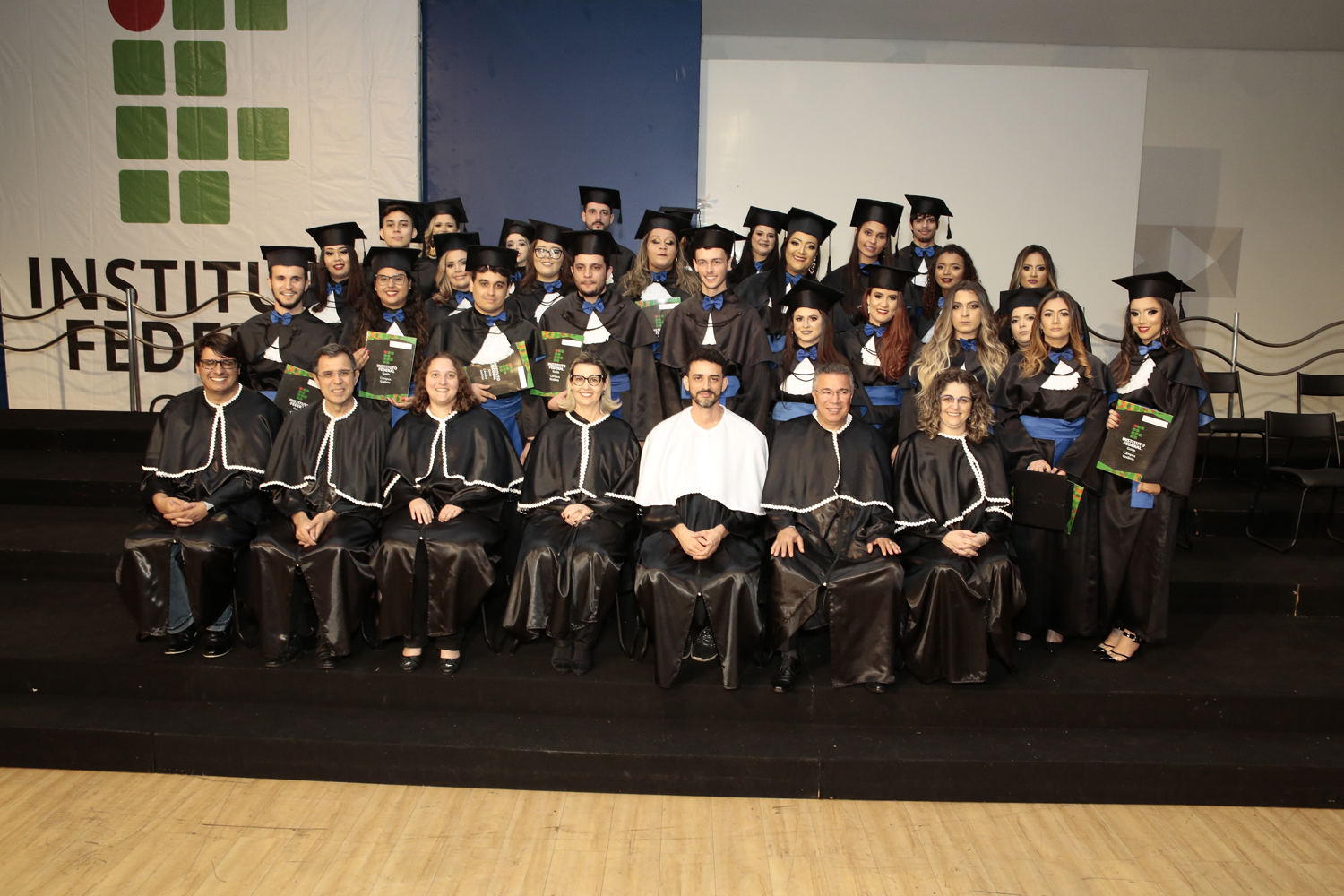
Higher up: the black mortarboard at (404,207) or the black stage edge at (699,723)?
the black mortarboard at (404,207)

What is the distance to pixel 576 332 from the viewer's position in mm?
4871

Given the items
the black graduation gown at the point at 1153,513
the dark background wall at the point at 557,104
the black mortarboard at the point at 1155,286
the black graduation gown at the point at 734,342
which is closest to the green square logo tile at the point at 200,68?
the dark background wall at the point at 557,104

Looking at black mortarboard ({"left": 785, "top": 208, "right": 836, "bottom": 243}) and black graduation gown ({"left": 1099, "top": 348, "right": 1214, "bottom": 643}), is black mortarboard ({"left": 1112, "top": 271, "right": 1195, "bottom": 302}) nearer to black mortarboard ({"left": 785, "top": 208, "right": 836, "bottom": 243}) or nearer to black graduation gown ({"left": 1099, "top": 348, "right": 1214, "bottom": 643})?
black graduation gown ({"left": 1099, "top": 348, "right": 1214, "bottom": 643})

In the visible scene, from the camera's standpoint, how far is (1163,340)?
4125 mm

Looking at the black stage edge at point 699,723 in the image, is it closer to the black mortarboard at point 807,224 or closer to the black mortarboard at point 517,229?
the black mortarboard at point 807,224

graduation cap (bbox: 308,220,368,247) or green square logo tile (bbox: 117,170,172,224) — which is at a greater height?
green square logo tile (bbox: 117,170,172,224)

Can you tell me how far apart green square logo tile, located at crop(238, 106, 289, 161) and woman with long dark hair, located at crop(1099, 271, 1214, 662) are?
6897 mm

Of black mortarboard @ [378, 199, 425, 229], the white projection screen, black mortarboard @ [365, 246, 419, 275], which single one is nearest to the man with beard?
black mortarboard @ [365, 246, 419, 275]

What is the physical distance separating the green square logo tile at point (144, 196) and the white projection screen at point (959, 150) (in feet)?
16.3

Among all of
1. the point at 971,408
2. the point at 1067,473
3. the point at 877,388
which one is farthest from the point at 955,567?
the point at 877,388

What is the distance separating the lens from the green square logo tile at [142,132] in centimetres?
741

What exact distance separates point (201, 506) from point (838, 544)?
10.4ft

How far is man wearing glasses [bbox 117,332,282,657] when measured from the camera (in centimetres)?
394

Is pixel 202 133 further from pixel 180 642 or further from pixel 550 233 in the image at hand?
pixel 180 642
